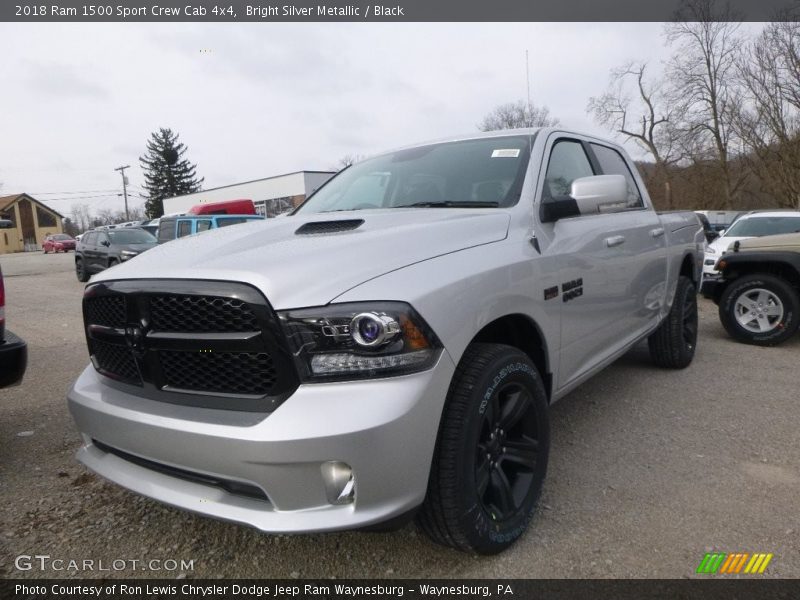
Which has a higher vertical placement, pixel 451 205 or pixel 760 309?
pixel 451 205

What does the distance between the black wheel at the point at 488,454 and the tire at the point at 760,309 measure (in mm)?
4521

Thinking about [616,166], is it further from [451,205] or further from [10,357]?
[10,357]

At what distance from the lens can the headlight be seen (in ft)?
5.79

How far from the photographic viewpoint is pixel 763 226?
1010 cm

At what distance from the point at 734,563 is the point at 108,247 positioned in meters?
15.6

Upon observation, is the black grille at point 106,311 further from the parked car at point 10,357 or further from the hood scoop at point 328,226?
the parked car at point 10,357

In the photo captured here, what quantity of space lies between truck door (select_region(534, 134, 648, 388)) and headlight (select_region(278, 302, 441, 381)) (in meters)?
1.13

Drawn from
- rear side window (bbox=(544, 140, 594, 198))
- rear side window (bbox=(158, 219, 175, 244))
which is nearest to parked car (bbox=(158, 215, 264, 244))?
rear side window (bbox=(158, 219, 175, 244))

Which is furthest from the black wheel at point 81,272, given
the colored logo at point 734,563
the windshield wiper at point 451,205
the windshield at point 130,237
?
the colored logo at point 734,563

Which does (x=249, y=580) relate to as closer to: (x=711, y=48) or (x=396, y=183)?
(x=396, y=183)

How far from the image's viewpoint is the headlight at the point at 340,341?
1764mm

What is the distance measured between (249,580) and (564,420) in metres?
2.33

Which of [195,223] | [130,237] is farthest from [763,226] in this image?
[130,237]

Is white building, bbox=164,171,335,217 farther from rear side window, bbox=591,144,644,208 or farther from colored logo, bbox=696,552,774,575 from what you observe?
colored logo, bbox=696,552,774,575
